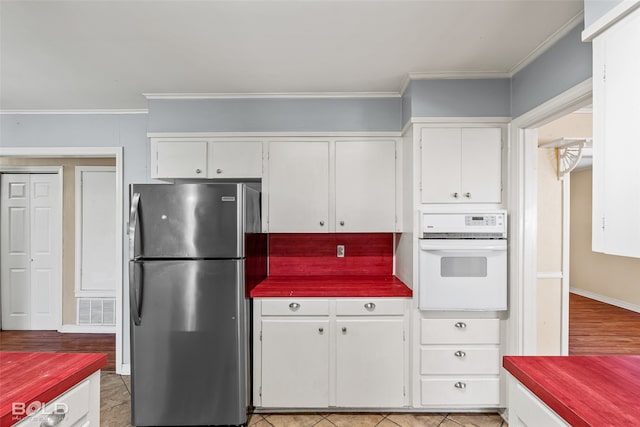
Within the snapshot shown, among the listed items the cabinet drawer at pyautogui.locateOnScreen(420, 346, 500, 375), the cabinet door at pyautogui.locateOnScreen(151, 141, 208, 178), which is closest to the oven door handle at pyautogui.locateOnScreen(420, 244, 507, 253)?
the cabinet drawer at pyautogui.locateOnScreen(420, 346, 500, 375)

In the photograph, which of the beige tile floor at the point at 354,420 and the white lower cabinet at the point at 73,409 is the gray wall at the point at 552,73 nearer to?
the beige tile floor at the point at 354,420

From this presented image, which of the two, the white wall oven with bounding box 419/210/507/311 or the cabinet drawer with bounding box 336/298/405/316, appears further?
the cabinet drawer with bounding box 336/298/405/316

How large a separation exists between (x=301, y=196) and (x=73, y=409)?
189 centimetres

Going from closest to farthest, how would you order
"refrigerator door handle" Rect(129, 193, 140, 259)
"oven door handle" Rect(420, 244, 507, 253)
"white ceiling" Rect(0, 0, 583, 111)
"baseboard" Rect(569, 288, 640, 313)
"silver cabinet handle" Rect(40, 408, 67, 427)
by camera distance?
"silver cabinet handle" Rect(40, 408, 67, 427), "white ceiling" Rect(0, 0, 583, 111), "refrigerator door handle" Rect(129, 193, 140, 259), "oven door handle" Rect(420, 244, 507, 253), "baseboard" Rect(569, 288, 640, 313)

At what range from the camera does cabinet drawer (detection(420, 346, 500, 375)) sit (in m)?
2.39

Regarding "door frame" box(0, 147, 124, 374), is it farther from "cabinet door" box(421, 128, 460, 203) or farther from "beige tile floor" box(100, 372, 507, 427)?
"cabinet door" box(421, 128, 460, 203)

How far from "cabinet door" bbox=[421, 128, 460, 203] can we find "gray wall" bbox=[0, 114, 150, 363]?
247 cm

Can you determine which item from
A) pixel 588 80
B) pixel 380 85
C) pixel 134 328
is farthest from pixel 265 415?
pixel 588 80

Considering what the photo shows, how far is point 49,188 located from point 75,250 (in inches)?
34.0

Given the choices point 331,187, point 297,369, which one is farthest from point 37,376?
point 331,187

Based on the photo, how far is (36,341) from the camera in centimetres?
392

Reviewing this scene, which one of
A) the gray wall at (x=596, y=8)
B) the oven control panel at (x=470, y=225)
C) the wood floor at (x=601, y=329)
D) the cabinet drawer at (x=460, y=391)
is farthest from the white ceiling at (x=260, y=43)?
the wood floor at (x=601, y=329)

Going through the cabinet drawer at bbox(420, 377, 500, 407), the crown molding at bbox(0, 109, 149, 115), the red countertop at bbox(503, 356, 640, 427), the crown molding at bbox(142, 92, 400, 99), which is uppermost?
the crown molding at bbox(142, 92, 400, 99)

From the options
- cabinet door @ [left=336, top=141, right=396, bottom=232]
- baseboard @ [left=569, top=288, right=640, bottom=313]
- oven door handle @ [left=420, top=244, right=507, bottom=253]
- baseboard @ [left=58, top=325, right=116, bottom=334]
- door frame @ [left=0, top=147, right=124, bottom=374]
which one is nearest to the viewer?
oven door handle @ [left=420, top=244, right=507, bottom=253]
